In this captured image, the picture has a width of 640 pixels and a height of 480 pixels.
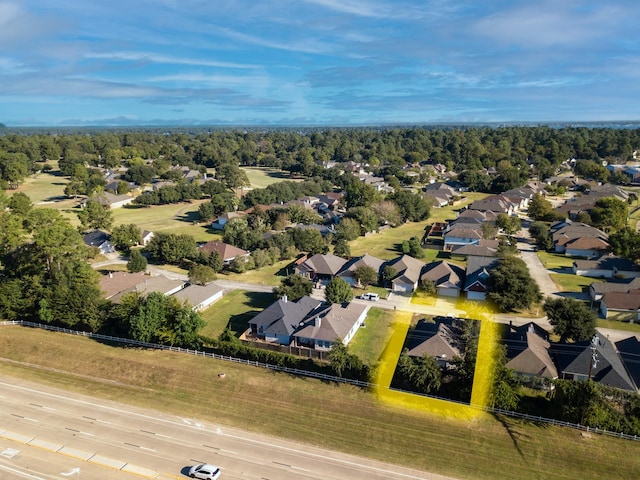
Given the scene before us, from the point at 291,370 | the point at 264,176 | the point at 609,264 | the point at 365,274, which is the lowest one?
the point at 291,370

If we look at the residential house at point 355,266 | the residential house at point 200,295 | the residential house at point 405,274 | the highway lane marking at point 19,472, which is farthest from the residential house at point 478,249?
the highway lane marking at point 19,472

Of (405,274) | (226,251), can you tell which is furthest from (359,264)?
(226,251)

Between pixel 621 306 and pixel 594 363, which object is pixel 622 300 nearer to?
pixel 621 306

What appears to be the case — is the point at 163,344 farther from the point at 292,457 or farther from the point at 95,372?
the point at 292,457

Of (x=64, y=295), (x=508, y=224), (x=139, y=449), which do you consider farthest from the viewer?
(x=508, y=224)

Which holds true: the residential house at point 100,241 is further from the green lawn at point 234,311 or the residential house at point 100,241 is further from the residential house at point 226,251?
the green lawn at point 234,311

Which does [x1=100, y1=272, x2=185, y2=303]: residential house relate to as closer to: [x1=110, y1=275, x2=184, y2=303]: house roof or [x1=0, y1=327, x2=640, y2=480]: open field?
Answer: [x1=110, y1=275, x2=184, y2=303]: house roof

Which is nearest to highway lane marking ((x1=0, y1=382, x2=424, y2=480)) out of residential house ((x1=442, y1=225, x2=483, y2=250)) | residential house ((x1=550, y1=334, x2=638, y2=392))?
residential house ((x1=550, y1=334, x2=638, y2=392))
